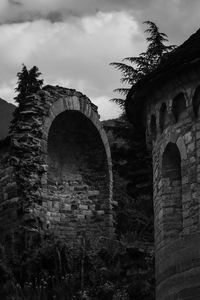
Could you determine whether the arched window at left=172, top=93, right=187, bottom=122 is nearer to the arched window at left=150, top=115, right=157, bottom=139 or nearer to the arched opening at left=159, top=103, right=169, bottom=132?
the arched opening at left=159, top=103, right=169, bottom=132

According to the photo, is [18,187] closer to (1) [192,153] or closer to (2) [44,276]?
(2) [44,276]

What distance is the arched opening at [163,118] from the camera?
1103cm

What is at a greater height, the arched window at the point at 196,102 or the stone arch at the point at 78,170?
the stone arch at the point at 78,170

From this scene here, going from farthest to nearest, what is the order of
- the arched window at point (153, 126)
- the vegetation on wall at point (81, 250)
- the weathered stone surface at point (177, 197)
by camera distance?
1. the vegetation on wall at point (81, 250)
2. the arched window at point (153, 126)
3. the weathered stone surface at point (177, 197)

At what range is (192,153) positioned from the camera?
10.2 m

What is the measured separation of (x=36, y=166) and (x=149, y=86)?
7583 millimetres

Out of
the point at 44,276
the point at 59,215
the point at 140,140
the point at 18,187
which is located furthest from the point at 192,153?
the point at 140,140

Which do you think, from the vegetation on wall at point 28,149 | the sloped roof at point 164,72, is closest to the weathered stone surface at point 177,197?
the sloped roof at point 164,72

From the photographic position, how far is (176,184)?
36.0 ft

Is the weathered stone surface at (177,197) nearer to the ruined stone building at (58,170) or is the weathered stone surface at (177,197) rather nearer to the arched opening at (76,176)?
the ruined stone building at (58,170)

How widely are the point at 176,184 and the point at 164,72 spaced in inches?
67.0

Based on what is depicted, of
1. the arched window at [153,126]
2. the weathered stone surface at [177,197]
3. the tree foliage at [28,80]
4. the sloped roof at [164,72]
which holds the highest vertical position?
→ the tree foliage at [28,80]

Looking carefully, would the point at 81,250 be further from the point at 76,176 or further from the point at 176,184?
the point at 176,184

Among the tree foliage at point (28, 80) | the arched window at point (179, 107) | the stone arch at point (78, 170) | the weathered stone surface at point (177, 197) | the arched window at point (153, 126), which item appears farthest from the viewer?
the tree foliage at point (28, 80)
